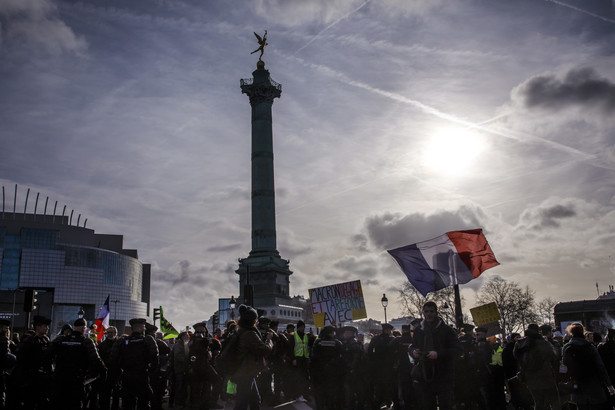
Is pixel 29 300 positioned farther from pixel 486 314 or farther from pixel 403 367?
pixel 486 314

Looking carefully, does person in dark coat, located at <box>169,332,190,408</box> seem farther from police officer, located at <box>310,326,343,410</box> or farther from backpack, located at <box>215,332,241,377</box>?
backpack, located at <box>215,332,241,377</box>

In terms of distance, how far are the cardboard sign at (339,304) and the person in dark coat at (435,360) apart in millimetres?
14901

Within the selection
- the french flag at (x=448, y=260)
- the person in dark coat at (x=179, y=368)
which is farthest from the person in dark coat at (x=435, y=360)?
the french flag at (x=448, y=260)

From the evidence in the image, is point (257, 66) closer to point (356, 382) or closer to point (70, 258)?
point (70, 258)

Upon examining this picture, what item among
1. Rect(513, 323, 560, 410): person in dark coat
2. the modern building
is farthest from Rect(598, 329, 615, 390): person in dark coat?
the modern building

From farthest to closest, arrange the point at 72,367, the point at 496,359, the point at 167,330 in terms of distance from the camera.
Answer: the point at 167,330 → the point at 496,359 → the point at 72,367

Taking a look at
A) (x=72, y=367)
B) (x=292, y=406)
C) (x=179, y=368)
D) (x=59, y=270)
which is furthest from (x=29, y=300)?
(x=59, y=270)

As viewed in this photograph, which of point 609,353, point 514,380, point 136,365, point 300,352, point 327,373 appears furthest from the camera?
point 300,352

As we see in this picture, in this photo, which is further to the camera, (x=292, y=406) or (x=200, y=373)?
(x=292, y=406)

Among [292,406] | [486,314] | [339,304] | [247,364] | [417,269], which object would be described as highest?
[417,269]

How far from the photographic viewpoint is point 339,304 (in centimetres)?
2498

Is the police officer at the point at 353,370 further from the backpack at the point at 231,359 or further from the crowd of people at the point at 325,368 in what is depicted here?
the backpack at the point at 231,359

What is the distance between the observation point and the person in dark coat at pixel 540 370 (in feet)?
31.6

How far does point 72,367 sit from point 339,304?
1627 centimetres
